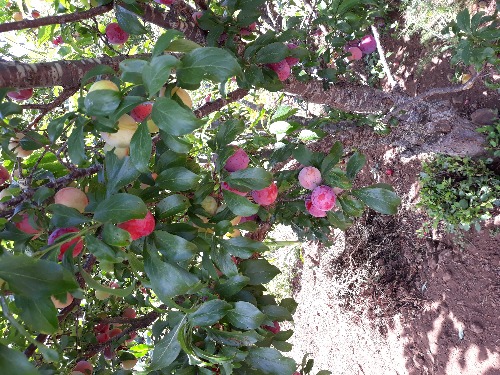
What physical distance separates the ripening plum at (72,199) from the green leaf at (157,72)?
369 mm

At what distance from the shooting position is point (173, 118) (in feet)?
2.01

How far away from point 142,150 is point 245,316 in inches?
17.1

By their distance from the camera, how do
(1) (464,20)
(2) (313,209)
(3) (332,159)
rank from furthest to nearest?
(1) (464,20), (2) (313,209), (3) (332,159)

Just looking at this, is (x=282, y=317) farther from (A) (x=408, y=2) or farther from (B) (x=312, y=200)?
(A) (x=408, y=2)

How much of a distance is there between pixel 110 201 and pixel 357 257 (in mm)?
2900

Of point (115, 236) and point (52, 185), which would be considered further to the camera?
point (52, 185)

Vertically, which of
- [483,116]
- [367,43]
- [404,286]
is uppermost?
[367,43]

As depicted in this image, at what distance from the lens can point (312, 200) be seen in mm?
1109

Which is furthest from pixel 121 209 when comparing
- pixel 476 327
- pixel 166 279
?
pixel 476 327

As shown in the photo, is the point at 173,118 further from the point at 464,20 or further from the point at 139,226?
the point at 464,20

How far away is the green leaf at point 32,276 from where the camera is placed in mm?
469

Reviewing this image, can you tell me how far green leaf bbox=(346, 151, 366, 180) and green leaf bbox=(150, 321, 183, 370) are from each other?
1.89 feet

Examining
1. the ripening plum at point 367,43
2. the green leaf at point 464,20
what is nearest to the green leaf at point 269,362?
the green leaf at point 464,20

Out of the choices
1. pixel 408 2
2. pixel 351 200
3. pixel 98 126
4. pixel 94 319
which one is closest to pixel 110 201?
pixel 98 126
